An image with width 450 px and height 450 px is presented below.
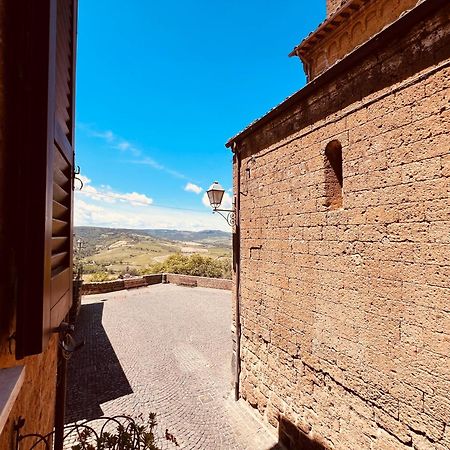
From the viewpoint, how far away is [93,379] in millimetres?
7484

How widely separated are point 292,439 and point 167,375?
3978 mm

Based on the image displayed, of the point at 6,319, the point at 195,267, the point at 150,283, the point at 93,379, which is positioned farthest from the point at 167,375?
the point at 195,267

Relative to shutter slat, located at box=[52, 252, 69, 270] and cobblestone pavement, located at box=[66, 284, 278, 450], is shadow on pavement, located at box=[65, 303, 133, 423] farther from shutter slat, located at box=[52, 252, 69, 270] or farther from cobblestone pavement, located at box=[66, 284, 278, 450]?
shutter slat, located at box=[52, 252, 69, 270]

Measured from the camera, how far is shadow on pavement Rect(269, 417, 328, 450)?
4496 millimetres

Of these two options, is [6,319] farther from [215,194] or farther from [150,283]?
[150,283]

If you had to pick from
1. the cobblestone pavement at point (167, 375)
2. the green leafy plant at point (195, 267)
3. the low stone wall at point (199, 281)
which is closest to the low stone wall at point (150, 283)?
the low stone wall at point (199, 281)

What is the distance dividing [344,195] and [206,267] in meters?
22.1

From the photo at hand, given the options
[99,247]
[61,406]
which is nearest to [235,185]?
[61,406]

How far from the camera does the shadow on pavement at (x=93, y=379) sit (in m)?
6.17

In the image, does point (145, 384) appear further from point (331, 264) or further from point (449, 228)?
point (449, 228)

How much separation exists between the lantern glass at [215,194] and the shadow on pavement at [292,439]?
4836 mm

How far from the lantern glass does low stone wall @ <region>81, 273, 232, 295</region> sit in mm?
12631

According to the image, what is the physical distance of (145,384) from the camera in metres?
7.23

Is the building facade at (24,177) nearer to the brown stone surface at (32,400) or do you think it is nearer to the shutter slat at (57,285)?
the brown stone surface at (32,400)
